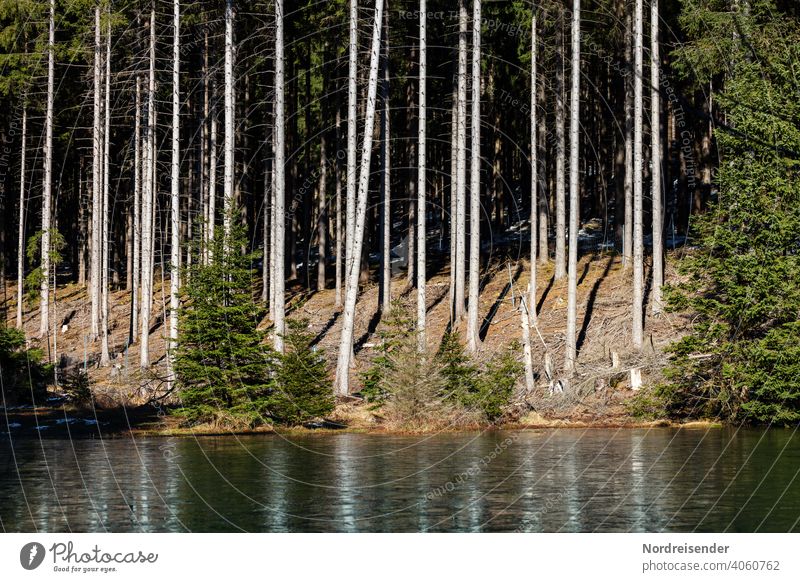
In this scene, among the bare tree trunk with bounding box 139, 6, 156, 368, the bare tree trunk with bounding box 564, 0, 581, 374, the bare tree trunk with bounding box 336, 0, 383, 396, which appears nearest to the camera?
the bare tree trunk with bounding box 336, 0, 383, 396

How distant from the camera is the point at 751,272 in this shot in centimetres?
3102

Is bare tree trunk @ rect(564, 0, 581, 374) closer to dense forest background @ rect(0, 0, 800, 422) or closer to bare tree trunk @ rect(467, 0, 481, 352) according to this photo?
dense forest background @ rect(0, 0, 800, 422)

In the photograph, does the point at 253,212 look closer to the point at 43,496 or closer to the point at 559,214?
the point at 559,214

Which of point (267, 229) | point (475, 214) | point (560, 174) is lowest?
point (267, 229)

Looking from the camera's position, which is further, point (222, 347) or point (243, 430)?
point (243, 430)

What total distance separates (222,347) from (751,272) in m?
Result: 14.8

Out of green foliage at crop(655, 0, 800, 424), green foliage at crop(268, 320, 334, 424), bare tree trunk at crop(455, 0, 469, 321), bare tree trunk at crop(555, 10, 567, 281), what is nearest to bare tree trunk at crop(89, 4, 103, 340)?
bare tree trunk at crop(455, 0, 469, 321)

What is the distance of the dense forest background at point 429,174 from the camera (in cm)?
3155

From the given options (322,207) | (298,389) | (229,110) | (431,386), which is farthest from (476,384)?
(322,207)

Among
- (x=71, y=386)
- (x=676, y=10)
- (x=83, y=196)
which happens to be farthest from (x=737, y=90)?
(x=83, y=196)

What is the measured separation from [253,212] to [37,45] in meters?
16.2

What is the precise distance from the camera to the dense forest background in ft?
104

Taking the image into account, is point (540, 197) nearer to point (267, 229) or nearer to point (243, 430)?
point (267, 229)

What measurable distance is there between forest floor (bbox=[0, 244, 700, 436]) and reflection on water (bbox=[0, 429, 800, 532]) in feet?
10.9
